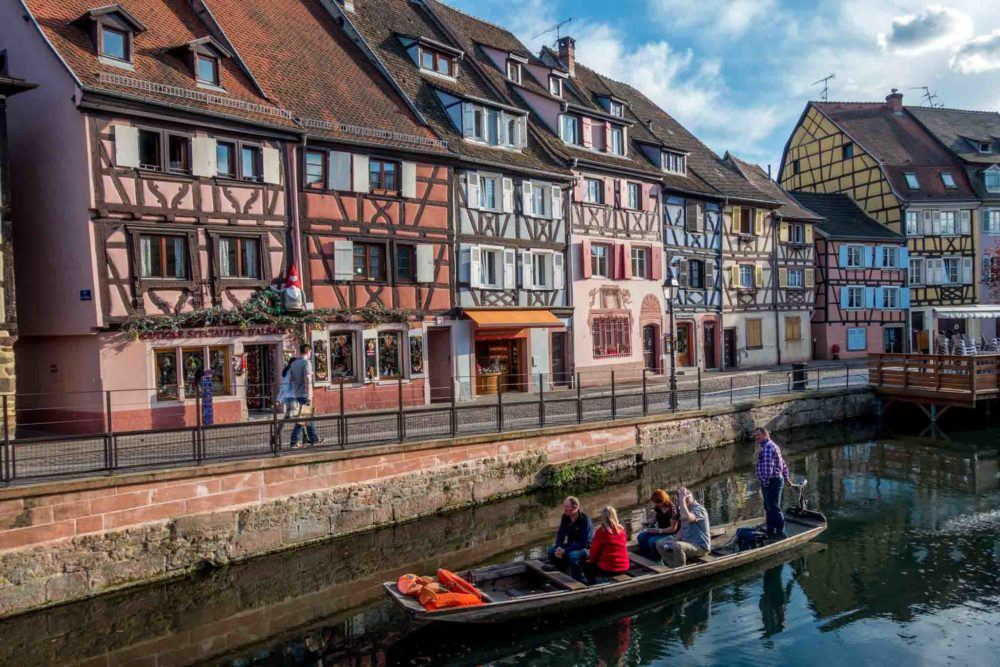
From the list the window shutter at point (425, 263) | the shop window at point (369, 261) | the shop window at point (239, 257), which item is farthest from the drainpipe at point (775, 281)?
the shop window at point (239, 257)

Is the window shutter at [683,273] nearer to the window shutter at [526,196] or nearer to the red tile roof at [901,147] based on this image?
the window shutter at [526,196]

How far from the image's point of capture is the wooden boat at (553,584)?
32.5ft

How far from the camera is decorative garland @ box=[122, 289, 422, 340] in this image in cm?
1775

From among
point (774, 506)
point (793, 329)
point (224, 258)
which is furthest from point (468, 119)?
point (793, 329)

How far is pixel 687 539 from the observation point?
1203 cm

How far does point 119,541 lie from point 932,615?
1152 cm

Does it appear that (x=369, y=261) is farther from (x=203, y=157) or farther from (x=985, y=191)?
(x=985, y=191)

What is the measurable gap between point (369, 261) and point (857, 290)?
2949 centimetres

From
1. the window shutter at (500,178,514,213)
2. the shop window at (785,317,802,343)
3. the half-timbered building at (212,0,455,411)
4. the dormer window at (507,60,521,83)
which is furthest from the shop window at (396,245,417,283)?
the shop window at (785,317,802,343)

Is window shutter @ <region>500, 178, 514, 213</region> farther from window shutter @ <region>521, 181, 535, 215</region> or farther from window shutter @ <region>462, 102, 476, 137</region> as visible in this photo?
window shutter @ <region>462, 102, 476, 137</region>

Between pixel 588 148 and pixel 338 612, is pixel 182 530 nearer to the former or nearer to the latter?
pixel 338 612

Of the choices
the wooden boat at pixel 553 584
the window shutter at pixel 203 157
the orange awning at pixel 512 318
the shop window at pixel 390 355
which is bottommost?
the wooden boat at pixel 553 584

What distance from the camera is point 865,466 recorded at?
21.0 m

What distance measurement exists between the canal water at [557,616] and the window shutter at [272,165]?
9887 millimetres
